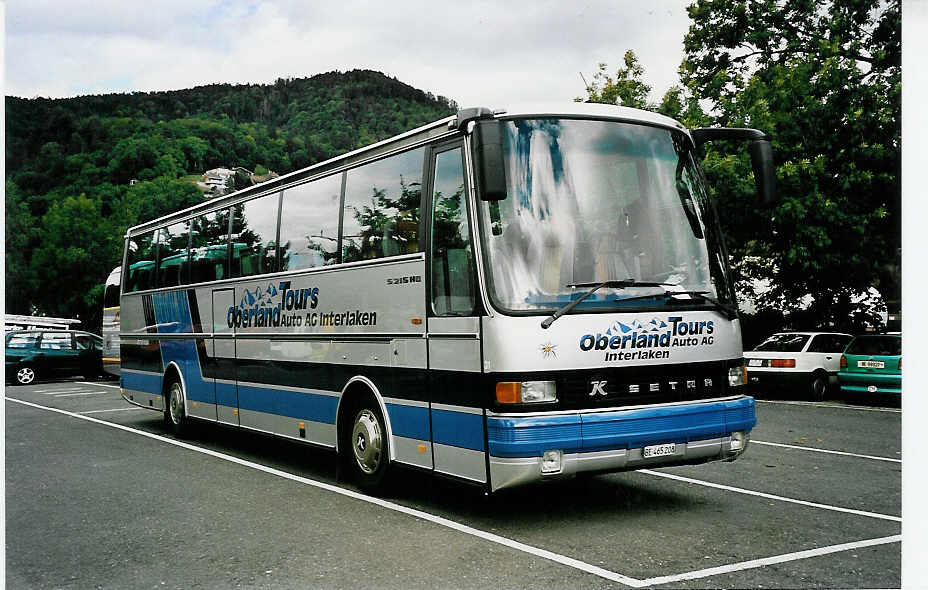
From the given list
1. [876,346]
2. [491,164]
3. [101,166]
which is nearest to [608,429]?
[491,164]

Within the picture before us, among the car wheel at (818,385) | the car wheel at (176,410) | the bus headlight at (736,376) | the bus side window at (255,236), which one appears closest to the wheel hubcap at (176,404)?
the car wheel at (176,410)

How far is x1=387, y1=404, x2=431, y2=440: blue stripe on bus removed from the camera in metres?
7.90

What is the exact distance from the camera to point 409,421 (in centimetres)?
812

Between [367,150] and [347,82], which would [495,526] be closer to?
[367,150]

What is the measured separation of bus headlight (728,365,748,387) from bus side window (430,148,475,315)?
2233mm

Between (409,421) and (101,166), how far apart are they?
48.2m

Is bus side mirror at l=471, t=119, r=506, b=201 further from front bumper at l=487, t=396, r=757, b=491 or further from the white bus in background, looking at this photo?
the white bus in background

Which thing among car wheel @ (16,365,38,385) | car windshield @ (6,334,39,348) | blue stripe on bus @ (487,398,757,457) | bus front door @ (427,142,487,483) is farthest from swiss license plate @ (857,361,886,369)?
car windshield @ (6,334,39,348)

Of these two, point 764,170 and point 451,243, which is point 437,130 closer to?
point 451,243

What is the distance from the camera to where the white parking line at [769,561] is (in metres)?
5.76
